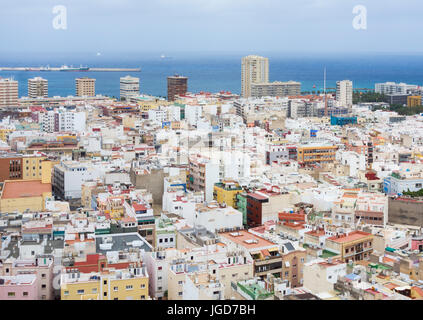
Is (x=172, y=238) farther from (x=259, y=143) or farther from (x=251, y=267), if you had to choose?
(x=259, y=143)

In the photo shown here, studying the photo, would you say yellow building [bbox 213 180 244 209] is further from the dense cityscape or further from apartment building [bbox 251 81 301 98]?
apartment building [bbox 251 81 301 98]

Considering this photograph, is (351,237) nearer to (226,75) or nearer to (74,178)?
(74,178)

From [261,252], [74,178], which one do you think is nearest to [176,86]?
[74,178]

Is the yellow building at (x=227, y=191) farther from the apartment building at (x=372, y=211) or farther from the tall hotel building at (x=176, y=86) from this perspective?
the tall hotel building at (x=176, y=86)

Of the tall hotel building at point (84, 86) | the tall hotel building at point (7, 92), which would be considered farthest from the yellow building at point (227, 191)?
the tall hotel building at point (84, 86)
